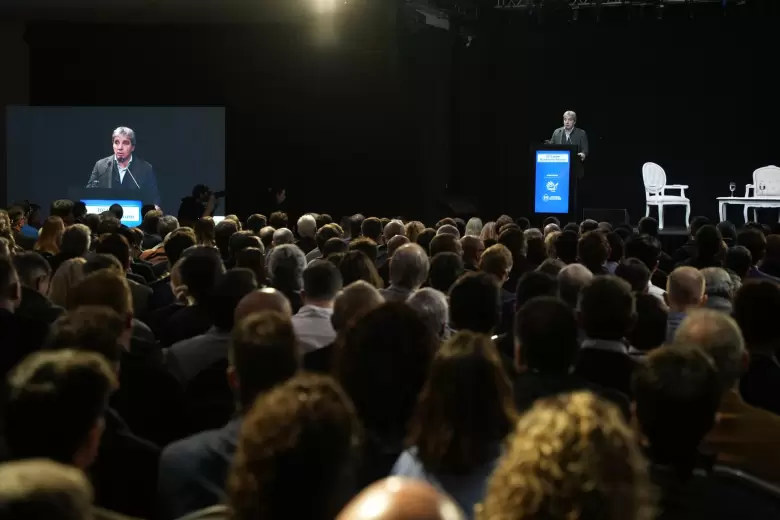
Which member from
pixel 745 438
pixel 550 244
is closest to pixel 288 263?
pixel 550 244

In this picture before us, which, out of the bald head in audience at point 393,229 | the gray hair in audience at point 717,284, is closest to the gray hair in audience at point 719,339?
the gray hair in audience at point 717,284


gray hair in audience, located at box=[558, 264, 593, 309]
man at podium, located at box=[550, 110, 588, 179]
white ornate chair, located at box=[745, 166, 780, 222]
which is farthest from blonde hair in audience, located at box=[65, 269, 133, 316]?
white ornate chair, located at box=[745, 166, 780, 222]

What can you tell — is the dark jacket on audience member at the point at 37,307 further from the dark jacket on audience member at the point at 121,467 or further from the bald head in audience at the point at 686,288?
the bald head in audience at the point at 686,288

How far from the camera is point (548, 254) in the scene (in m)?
7.27

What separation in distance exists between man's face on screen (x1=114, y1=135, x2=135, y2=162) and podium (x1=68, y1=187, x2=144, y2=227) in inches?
85.9

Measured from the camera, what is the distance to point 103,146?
1502 cm

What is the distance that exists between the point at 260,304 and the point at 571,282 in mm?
1759

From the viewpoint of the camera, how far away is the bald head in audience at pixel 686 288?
15.4ft

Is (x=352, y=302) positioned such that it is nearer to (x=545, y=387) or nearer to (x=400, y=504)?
(x=545, y=387)

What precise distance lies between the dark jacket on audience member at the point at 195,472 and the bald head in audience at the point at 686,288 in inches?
111

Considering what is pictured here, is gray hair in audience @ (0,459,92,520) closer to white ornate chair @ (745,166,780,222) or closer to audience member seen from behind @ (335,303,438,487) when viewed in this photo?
audience member seen from behind @ (335,303,438,487)

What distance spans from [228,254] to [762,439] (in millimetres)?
5005

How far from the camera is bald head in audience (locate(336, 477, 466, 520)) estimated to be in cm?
97

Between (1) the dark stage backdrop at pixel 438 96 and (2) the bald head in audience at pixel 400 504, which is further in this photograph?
(1) the dark stage backdrop at pixel 438 96
